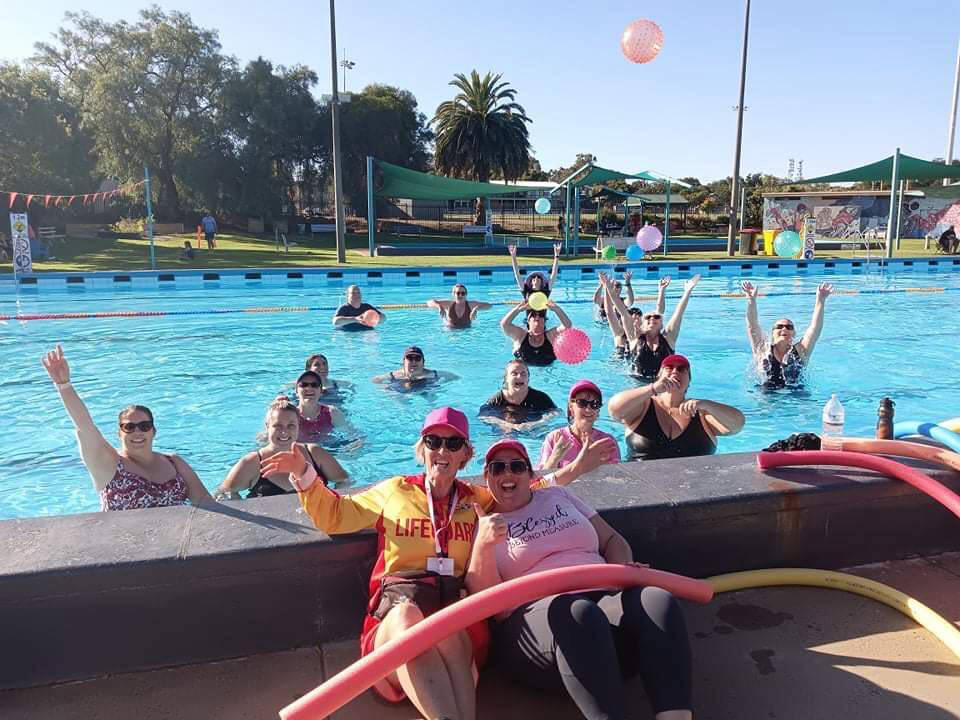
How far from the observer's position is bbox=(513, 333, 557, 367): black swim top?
928cm

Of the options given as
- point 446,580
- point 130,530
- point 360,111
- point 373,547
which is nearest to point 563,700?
point 446,580

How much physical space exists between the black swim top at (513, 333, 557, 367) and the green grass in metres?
12.0

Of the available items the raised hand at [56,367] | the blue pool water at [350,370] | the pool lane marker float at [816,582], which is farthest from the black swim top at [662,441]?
the raised hand at [56,367]

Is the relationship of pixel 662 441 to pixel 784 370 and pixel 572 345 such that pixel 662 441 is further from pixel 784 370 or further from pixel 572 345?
pixel 784 370

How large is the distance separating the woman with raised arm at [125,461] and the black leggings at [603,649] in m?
2.10

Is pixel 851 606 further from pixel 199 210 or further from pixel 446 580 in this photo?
pixel 199 210

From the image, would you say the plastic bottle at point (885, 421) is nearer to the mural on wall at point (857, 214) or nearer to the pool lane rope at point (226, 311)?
the pool lane rope at point (226, 311)

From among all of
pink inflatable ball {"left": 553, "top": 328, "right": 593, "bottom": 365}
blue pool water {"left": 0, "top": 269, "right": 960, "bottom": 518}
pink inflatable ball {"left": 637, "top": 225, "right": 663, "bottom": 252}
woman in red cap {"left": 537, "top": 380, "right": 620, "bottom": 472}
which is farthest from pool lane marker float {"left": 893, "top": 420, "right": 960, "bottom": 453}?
pink inflatable ball {"left": 637, "top": 225, "right": 663, "bottom": 252}

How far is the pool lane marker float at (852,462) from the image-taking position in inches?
130

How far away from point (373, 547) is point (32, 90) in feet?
111

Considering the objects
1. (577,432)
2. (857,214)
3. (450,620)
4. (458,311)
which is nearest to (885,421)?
(577,432)

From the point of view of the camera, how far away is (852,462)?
3.45 meters

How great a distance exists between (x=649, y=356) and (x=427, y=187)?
20.0m

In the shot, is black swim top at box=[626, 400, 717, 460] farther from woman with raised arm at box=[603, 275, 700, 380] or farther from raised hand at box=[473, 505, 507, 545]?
woman with raised arm at box=[603, 275, 700, 380]
